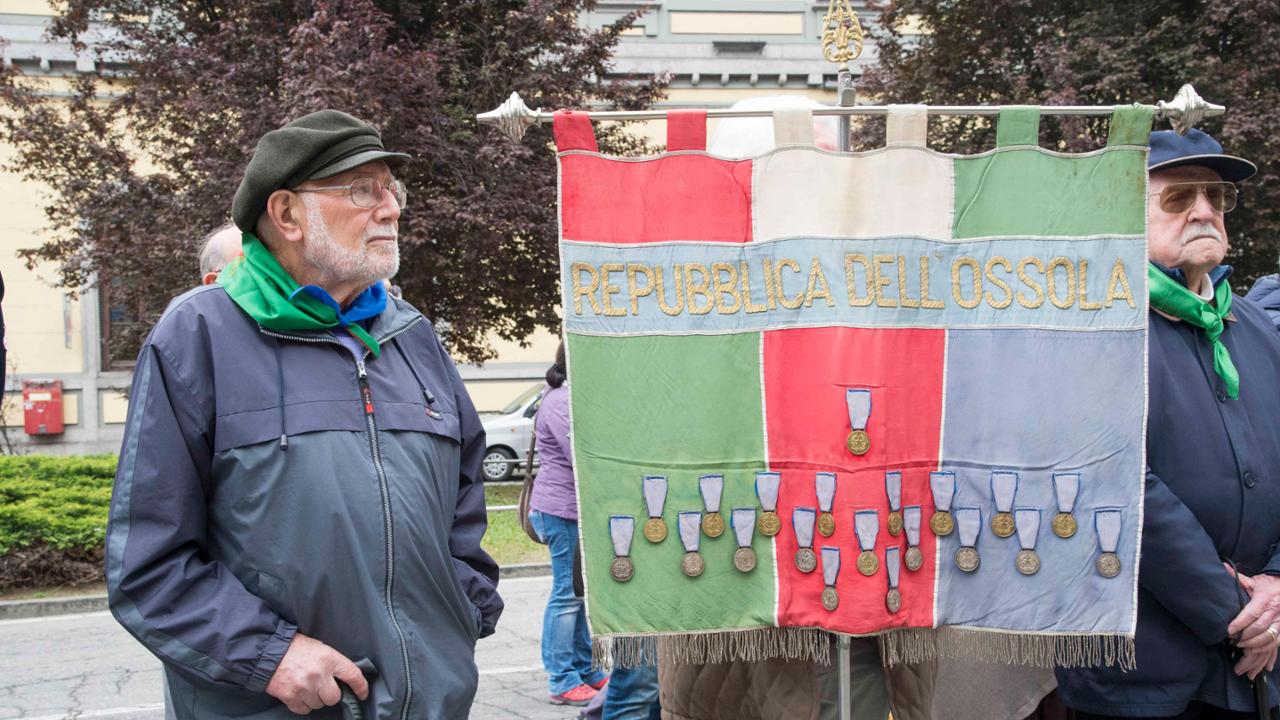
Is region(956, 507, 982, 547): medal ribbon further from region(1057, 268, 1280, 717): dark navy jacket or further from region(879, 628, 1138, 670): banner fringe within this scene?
region(1057, 268, 1280, 717): dark navy jacket

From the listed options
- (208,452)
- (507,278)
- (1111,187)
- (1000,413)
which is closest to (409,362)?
(208,452)

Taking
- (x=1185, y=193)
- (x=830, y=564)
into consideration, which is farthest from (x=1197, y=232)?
(x=830, y=564)

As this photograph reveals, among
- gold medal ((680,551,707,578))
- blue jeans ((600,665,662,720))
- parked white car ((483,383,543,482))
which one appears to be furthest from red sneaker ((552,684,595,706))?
parked white car ((483,383,543,482))

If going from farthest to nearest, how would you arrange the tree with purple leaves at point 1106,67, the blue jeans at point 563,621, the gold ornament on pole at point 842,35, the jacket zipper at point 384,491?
the tree with purple leaves at point 1106,67, the blue jeans at point 563,621, the gold ornament on pole at point 842,35, the jacket zipper at point 384,491

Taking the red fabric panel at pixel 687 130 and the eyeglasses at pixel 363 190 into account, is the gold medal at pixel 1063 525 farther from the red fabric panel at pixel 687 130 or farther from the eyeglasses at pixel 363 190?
the eyeglasses at pixel 363 190

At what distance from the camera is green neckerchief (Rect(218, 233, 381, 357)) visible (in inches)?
102

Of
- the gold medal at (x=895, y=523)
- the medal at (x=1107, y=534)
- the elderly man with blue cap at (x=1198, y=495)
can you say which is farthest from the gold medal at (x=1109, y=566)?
the gold medal at (x=895, y=523)

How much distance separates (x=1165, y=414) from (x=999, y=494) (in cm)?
68

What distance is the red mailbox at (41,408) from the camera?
21609 millimetres

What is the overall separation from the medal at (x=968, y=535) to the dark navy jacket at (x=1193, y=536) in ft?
1.79

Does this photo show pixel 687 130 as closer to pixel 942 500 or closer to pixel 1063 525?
pixel 942 500

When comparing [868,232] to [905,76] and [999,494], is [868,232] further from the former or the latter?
[905,76]

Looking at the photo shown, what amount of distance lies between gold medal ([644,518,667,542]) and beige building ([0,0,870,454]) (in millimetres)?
16757

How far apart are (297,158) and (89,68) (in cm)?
2139
